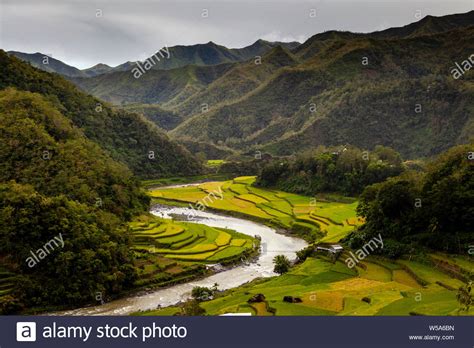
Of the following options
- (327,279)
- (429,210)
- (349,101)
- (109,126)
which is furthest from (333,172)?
(349,101)

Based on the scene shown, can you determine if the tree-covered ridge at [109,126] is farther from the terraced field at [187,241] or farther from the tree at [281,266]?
the tree at [281,266]

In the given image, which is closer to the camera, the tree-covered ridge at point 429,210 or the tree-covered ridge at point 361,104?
the tree-covered ridge at point 429,210

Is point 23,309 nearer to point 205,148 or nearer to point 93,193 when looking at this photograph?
point 93,193

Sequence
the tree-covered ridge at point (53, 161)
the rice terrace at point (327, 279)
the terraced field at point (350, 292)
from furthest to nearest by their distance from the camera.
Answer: the tree-covered ridge at point (53, 161) → the rice terrace at point (327, 279) → the terraced field at point (350, 292)

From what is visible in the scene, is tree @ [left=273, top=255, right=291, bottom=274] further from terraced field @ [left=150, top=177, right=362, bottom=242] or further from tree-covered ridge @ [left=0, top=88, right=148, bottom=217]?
tree-covered ridge @ [left=0, top=88, right=148, bottom=217]

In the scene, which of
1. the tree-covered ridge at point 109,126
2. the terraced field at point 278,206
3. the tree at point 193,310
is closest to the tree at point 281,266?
the terraced field at point 278,206

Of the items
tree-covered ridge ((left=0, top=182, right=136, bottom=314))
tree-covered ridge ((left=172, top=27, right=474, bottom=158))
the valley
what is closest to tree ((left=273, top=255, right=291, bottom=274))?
the valley
